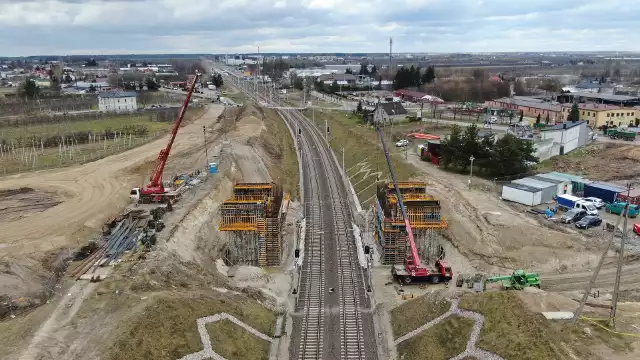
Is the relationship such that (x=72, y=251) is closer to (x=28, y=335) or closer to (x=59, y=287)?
(x=59, y=287)

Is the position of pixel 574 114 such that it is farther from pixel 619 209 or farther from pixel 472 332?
pixel 472 332

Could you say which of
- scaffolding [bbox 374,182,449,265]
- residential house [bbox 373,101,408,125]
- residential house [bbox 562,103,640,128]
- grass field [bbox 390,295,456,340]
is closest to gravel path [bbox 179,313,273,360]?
grass field [bbox 390,295,456,340]

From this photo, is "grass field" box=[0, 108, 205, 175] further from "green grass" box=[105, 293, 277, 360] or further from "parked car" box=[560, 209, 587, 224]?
"parked car" box=[560, 209, 587, 224]

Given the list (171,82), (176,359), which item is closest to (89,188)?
(176,359)

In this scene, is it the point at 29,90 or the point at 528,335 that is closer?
the point at 528,335

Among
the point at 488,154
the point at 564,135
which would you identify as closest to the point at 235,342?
the point at 488,154

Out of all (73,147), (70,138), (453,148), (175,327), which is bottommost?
(175,327)

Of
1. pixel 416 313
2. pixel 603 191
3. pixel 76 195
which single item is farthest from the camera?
pixel 76 195
